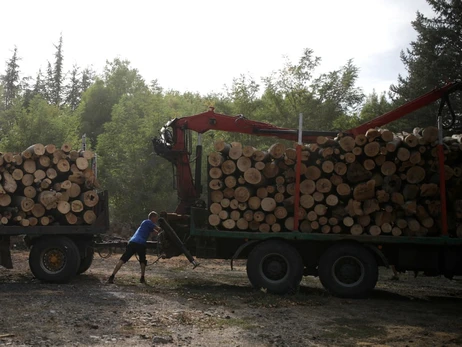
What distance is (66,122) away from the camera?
29344mm

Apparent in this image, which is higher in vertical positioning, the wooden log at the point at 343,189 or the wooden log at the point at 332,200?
the wooden log at the point at 343,189

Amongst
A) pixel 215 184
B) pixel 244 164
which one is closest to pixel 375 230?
pixel 244 164

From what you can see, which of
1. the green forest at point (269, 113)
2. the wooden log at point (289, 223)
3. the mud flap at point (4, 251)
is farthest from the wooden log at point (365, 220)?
the green forest at point (269, 113)

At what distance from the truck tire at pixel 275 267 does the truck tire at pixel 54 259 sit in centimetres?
373

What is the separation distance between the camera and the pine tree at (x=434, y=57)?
74.2 feet

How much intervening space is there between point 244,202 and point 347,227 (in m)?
2.08

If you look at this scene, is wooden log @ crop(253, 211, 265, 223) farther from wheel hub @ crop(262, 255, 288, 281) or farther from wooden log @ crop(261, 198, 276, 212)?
wheel hub @ crop(262, 255, 288, 281)

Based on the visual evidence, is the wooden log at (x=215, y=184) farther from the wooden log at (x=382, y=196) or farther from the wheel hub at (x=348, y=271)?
the wooden log at (x=382, y=196)

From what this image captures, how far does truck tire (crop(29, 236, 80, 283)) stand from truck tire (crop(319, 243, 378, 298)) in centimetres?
512

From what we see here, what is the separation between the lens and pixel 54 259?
1156 centimetres

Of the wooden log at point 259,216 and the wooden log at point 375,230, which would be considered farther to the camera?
the wooden log at point 259,216

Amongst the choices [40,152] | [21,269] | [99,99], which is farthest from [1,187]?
[99,99]

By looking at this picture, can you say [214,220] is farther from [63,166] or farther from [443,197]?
[443,197]

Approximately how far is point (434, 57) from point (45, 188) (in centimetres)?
1829
